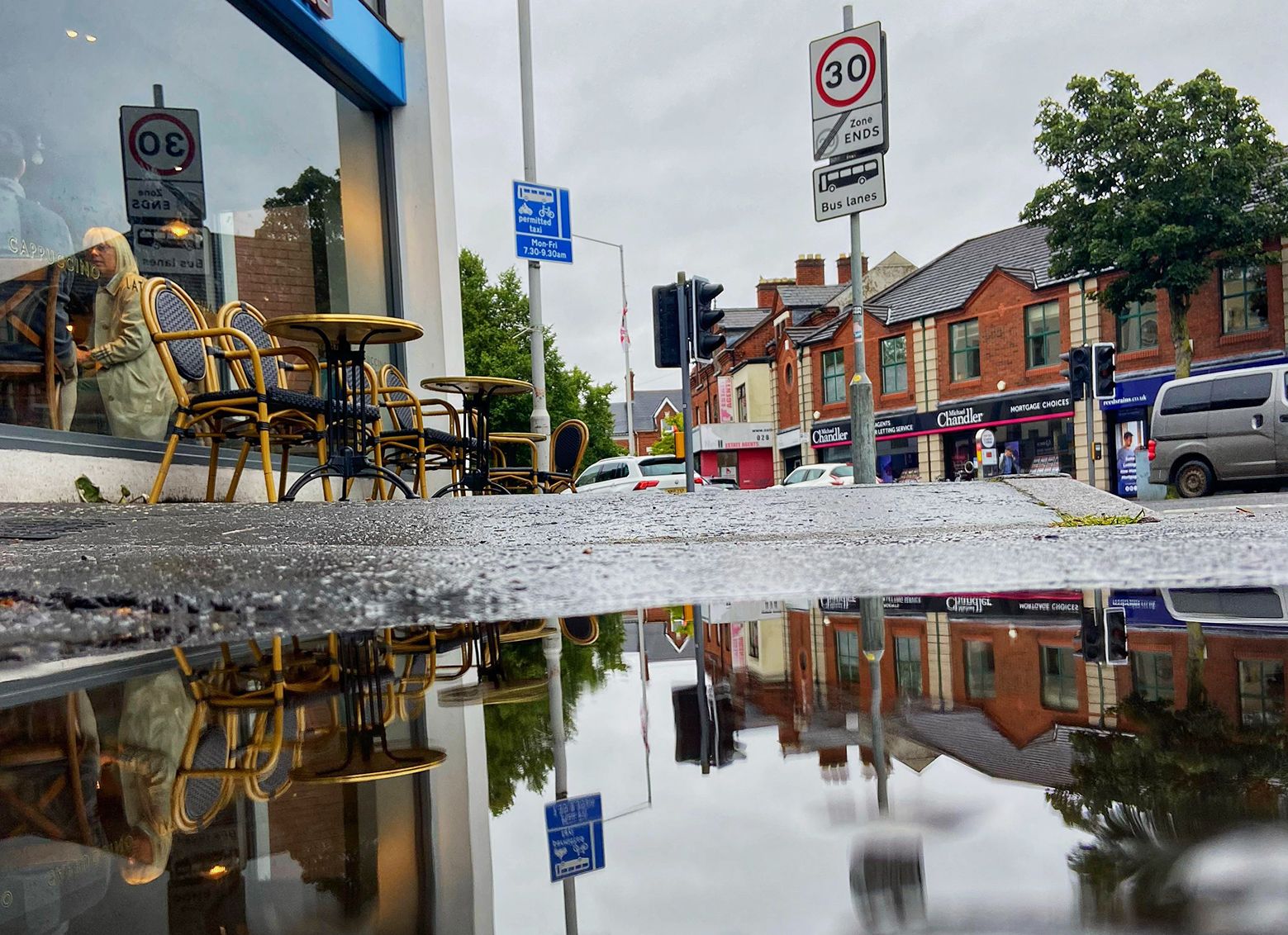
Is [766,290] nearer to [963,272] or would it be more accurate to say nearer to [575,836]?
[963,272]

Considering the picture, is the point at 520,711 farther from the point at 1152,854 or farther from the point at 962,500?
the point at 962,500

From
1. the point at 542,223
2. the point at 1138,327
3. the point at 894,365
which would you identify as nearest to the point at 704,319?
the point at 542,223

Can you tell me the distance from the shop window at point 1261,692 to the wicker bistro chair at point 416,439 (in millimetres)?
A: 5016

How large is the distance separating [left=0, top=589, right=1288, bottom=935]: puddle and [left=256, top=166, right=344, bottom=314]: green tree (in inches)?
282

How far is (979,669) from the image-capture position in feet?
5.28

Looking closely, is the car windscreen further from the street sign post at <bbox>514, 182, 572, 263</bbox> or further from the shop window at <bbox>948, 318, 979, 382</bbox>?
the shop window at <bbox>948, 318, 979, 382</bbox>

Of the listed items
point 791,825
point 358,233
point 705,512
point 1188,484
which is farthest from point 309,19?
point 1188,484

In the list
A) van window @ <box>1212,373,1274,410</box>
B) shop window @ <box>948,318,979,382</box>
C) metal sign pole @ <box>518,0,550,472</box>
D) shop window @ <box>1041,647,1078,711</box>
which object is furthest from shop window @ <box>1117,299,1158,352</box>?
shop window @ <box>1041,647,1078,711</box>

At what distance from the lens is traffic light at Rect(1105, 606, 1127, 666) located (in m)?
1.63

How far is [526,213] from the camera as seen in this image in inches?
451

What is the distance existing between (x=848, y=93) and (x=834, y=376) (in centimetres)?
3012

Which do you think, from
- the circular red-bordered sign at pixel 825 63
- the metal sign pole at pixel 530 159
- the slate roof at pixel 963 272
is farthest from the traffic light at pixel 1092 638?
the slate roof at pixel 963 272

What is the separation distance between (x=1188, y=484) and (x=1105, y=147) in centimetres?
1130

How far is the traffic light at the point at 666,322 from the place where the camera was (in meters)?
8.95
